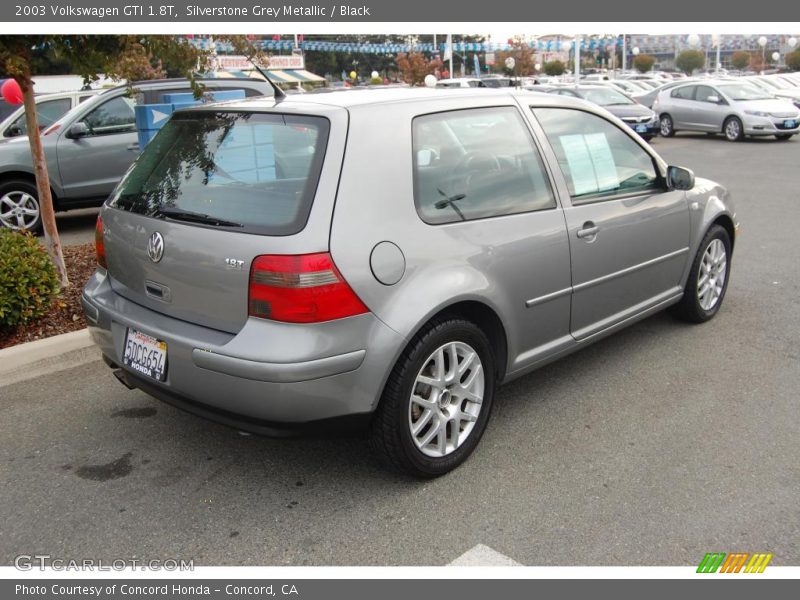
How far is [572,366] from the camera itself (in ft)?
15.9

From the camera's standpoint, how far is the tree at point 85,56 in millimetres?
5207

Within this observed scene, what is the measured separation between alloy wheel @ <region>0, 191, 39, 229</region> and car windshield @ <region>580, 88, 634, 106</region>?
562 inches

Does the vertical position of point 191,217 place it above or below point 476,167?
below

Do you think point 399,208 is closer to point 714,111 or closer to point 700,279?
point 700,279

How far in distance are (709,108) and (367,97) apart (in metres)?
19.4

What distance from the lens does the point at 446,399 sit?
138 inches

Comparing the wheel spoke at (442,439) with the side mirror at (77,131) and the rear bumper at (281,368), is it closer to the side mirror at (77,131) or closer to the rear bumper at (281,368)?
the rear bumper at (281,368)

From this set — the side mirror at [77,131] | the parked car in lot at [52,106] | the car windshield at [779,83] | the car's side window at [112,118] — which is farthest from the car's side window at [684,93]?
the side mirror at [77,131]

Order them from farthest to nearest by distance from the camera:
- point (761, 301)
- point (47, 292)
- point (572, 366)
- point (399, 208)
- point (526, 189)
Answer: point (761, 301) < point (47, 292) < point (572, 366) < point (526, 189) < point (399, 208)

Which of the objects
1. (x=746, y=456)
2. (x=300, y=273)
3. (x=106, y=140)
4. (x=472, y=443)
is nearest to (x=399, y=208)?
(x=300, y=273)

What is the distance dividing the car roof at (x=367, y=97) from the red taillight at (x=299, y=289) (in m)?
0.78

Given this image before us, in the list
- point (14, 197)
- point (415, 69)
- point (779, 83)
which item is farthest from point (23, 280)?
point (415, 69)

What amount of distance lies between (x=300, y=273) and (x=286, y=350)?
0.99 feet

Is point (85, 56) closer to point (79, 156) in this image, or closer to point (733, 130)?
point (79, 156)
